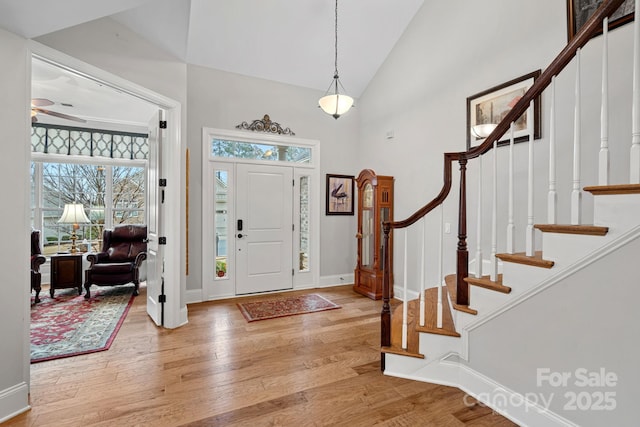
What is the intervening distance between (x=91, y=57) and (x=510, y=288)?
137 inches

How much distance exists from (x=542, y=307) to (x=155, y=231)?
11.8ft

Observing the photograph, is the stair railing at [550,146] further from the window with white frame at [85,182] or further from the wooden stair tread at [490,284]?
the window with white frame at [85,182]

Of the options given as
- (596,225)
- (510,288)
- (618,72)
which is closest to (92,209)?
(510,288)

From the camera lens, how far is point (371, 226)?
4598 millimetres

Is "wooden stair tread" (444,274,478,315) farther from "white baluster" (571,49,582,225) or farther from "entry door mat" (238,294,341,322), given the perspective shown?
"entry door mat" (238,294,341,322)

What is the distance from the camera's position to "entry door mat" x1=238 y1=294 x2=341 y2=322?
3.67 metres

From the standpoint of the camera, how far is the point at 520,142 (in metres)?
2.94

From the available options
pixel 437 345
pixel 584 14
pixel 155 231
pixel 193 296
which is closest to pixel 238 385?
pixel 437 345

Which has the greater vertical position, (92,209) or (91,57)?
(91,57)

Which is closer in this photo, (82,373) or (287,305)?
(82,373)

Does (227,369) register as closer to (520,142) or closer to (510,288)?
(510,288)

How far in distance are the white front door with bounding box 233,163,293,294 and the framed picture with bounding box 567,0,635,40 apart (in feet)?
11.6

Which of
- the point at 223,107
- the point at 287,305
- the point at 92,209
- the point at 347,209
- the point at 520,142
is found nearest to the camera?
the point at 520,142

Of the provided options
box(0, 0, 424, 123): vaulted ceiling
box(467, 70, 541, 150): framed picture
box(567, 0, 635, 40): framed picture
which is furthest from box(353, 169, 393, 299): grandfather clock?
box(567, 0, 635, 40): framed picture
